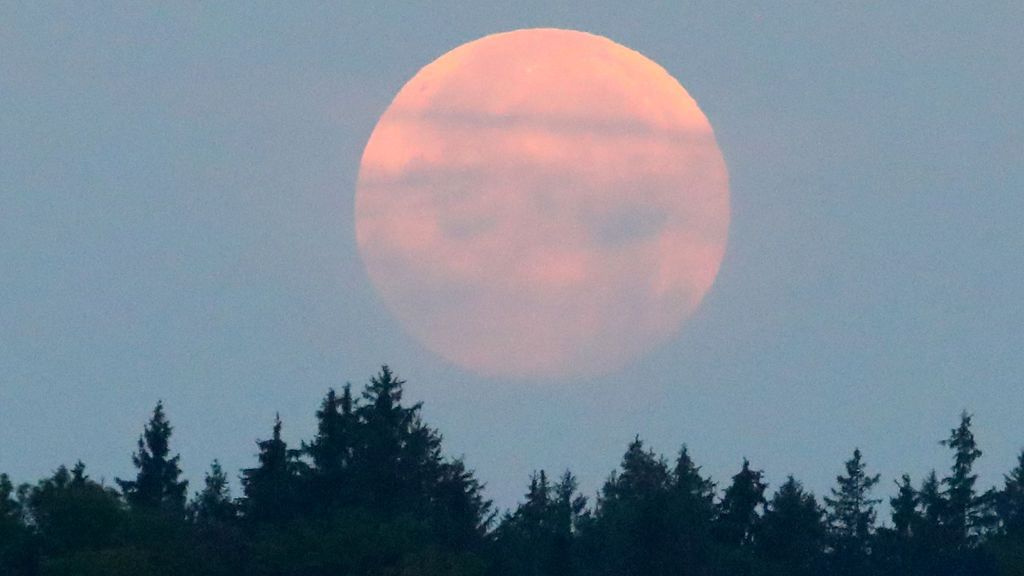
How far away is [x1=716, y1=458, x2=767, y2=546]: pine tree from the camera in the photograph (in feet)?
300

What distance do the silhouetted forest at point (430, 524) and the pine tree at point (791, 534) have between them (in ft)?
0.26

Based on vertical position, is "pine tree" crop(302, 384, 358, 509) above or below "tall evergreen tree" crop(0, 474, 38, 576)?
above

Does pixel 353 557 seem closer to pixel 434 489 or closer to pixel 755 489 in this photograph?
pixel 434 489

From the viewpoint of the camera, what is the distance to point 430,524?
270 feet

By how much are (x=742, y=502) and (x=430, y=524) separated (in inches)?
631

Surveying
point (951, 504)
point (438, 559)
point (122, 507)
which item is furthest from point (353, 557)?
point (951, 504)

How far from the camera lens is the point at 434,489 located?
9294 cm

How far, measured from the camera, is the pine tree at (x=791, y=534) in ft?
288

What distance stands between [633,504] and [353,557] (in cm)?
1136

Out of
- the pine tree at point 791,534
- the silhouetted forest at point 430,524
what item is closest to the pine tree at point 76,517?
the silhouetted forest at point 430,524

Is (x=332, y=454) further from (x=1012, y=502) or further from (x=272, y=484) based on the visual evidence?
(x=1012, y=502)

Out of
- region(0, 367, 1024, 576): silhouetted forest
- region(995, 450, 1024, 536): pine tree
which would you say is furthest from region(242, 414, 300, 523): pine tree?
region(995, 450, 1024, 536): pine tree

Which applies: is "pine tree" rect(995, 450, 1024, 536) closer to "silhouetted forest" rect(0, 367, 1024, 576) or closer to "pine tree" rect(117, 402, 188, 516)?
"silhouetted forest" rect(0, 367, 1024, 576)

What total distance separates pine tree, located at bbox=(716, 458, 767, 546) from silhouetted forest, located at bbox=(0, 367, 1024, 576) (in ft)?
0.24
